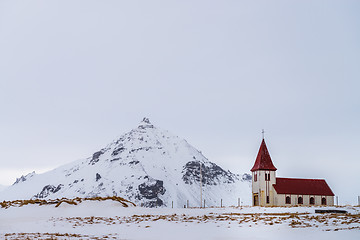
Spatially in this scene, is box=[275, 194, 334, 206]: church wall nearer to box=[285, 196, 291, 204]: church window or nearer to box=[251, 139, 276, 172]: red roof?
box=[285, 196, 291, 204]: church window

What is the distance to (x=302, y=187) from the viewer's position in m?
73.4

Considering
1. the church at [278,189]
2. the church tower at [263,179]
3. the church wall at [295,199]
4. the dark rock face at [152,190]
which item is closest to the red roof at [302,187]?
the church at [278,189]

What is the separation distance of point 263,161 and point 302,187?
830 centimetres

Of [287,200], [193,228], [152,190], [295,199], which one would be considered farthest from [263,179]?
[152,190]

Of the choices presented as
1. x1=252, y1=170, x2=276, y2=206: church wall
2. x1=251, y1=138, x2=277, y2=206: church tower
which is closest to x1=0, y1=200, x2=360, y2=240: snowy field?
x1=252, y1=170, x2=276, y2=206: church wall

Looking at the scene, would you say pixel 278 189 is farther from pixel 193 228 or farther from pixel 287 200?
pixel 193 228

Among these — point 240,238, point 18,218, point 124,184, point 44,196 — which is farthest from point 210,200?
point 240,238

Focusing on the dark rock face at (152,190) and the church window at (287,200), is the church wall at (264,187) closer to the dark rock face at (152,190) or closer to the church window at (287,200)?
the church window at (287,200)

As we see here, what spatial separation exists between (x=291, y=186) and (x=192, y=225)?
46.9 m

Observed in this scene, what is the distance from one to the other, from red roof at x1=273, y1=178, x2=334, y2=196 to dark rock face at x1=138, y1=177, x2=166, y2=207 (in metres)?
106

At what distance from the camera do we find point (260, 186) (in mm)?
69500

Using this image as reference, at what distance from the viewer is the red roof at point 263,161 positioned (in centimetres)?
7044

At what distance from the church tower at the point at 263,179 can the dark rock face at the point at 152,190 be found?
108 m

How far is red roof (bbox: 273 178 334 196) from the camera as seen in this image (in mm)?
71631
